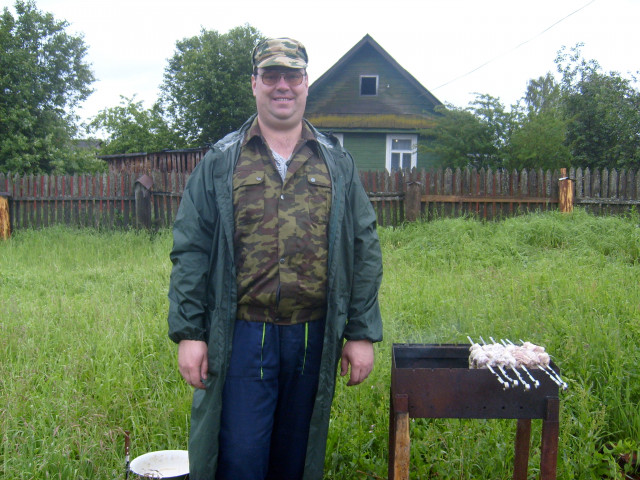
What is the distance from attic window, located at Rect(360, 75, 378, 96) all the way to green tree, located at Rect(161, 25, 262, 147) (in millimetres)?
9360

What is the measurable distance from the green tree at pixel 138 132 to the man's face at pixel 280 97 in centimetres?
2956

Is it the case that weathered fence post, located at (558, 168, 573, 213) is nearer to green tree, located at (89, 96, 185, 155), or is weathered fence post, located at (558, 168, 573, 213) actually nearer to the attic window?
the attic window

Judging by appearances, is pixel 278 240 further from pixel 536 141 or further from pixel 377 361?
pixel 536 141

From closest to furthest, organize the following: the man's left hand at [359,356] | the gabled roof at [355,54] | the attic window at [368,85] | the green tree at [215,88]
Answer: the man's left hand at [359,356] < the gabled roof at [355,54] < the attic window at [368,85] < the green tree at [215,88]

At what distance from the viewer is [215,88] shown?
99.6 feet

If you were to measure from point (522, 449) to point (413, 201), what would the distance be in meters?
7.95

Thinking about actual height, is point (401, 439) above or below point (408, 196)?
below

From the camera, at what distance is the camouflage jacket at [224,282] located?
94.0 inches

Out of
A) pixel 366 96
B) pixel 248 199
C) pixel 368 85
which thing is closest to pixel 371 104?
pixel 366 96

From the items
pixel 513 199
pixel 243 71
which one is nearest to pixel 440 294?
pixel 513 199

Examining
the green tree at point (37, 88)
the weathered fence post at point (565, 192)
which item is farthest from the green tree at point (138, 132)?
the weathered fence post at point (565, 192)

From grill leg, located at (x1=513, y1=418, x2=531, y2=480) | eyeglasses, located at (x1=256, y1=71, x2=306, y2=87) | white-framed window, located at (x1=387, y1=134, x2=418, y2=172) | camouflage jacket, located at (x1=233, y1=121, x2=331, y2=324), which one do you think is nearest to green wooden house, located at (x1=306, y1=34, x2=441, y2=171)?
white-framed window, located at (x1=387, y1=134, x2=418, y2=172)

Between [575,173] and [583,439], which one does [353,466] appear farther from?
[575,173]

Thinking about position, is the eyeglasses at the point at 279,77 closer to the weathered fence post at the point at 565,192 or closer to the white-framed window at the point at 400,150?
the weathered fence post at the point at 565,192
